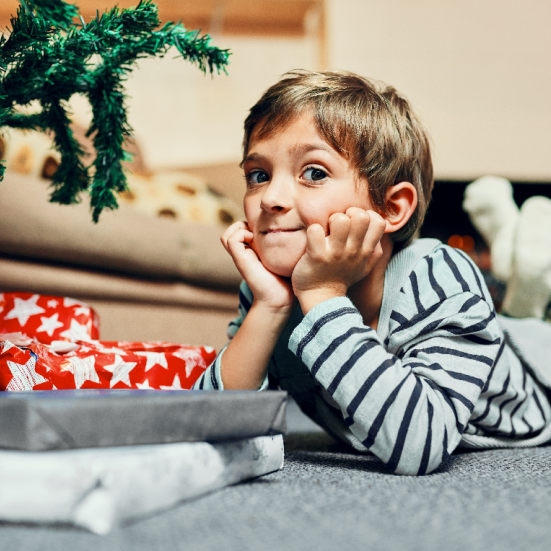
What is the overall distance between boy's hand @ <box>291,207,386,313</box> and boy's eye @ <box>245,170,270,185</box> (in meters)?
0.12

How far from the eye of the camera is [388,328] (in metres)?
0.62

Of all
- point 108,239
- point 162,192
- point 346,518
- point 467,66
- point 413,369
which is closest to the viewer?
point 346,518

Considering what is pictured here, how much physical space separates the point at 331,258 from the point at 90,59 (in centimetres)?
35

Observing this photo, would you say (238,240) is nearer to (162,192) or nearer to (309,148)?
(309,148)

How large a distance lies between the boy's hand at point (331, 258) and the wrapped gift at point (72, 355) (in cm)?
Answer: 18

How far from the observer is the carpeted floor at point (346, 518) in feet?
0.99

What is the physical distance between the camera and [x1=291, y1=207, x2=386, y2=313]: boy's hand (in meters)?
0.56

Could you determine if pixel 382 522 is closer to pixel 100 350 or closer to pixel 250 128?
pixel 100 350

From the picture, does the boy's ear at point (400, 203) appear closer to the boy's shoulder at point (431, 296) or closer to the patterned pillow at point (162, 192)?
the boy's shoulder at point (431, 296)

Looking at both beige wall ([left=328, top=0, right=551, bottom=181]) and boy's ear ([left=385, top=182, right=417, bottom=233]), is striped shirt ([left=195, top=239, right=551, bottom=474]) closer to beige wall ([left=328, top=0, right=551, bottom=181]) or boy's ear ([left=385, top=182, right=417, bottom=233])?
boy's ear ([left=385, top=182, right=417, bottom=233])

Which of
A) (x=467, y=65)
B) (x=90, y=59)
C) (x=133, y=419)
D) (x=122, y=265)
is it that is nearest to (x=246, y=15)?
(x=467, y=65)

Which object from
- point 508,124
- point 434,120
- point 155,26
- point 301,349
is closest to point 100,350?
point 301,349

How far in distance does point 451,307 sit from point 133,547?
41 cm

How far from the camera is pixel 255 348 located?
0.60 m
